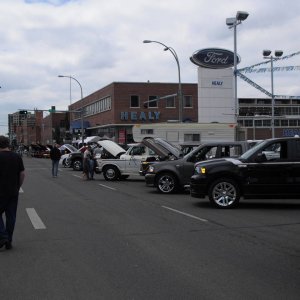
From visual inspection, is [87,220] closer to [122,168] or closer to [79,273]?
[79,273]

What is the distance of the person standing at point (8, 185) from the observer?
728 cm

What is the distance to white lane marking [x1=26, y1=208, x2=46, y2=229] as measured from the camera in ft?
31.3

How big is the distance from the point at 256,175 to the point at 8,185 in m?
6.75

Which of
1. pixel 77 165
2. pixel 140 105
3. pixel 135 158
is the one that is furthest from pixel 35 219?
pixel 140 105

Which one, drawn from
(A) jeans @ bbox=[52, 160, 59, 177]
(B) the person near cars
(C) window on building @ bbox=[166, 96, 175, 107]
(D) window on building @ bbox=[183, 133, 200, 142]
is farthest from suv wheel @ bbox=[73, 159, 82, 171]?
(C) window on building @ bbox=[166, 96, 175, 107]

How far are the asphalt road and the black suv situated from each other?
16.5 inches

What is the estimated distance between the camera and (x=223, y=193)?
40.5ft

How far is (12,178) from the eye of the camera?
7.35 meters

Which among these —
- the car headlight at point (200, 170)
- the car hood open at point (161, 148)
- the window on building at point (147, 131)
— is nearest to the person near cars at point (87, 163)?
the car hood open at point (161, 148)

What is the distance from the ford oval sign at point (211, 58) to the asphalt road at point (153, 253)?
3823 cm

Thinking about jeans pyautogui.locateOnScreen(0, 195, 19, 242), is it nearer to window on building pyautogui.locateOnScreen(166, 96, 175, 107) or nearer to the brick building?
the brick building

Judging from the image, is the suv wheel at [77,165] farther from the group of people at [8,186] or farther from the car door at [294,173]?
the group of people at [8,186]

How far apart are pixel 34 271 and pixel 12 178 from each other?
68.7 inches

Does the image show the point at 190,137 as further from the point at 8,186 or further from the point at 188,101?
the point at 188,101
